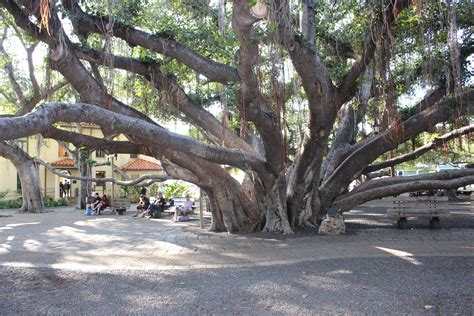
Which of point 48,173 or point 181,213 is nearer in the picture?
point 181,213

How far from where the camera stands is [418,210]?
9844mm

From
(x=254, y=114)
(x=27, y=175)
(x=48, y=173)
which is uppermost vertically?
(x=48, y=173)

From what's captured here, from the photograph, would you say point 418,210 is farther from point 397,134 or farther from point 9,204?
point 9,204

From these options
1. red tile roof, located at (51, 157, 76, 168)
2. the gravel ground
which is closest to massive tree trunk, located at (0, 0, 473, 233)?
the gravel ground

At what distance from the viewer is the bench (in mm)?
9766

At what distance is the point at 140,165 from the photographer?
3181cm

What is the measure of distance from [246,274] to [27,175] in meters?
16.6

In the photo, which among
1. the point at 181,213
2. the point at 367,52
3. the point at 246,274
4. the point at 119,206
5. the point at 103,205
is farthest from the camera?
the point at 119,206

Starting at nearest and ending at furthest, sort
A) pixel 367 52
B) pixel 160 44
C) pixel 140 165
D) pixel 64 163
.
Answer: pixel 367 52 < pixel 160 44 < pixel 64 163 < pixel 140 165

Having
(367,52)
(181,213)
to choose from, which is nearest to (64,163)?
(181,213)

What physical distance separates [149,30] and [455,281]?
7.61 m

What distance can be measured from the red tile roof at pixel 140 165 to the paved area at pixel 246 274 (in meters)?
21.8

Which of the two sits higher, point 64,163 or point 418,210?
point 64,163

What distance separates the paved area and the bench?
0.36 m
